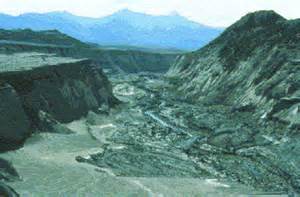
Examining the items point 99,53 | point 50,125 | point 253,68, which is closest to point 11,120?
point 50,125

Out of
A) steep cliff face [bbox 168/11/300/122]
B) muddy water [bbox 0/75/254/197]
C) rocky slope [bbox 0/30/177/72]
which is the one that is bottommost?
rocky slope [bbox 0/30/177/72]

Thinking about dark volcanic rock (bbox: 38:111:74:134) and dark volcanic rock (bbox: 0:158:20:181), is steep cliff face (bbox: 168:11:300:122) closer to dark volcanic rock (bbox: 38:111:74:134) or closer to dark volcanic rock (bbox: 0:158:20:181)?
dark volcanic rock (bbox: 38:111:74:134)

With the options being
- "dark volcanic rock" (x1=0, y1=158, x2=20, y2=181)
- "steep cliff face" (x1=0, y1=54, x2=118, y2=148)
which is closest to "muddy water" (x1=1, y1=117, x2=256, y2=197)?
"dark volcanic rock" (x1=0, y1=158, x2=20, y2=181)

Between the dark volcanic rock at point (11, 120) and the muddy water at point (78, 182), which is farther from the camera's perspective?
the dark volcanic rock at point (11, 120)

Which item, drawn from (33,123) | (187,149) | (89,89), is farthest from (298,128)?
(89,89)

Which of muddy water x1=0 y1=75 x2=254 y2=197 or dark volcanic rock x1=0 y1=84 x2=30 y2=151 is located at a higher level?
dark volcanic rock x1=0 y1=84 x2=30 y2=151

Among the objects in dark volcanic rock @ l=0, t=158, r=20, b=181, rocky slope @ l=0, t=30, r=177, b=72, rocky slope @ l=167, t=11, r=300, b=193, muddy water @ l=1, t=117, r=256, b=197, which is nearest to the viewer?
dark volcanic rock @ l=0, t=158, r=20, b=181

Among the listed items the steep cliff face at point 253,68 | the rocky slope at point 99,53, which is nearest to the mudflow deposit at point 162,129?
the steep cliff face at point 253,68

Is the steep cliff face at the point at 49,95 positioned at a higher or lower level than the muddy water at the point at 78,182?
higher

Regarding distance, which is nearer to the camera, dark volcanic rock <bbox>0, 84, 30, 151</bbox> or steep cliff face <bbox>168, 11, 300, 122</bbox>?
dark volcanic rock <bbox>0, 84, 30, 151</bbox>

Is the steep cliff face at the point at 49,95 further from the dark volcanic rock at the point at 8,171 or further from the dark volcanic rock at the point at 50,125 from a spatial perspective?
the dark volcanic rock at the point at 8,171
